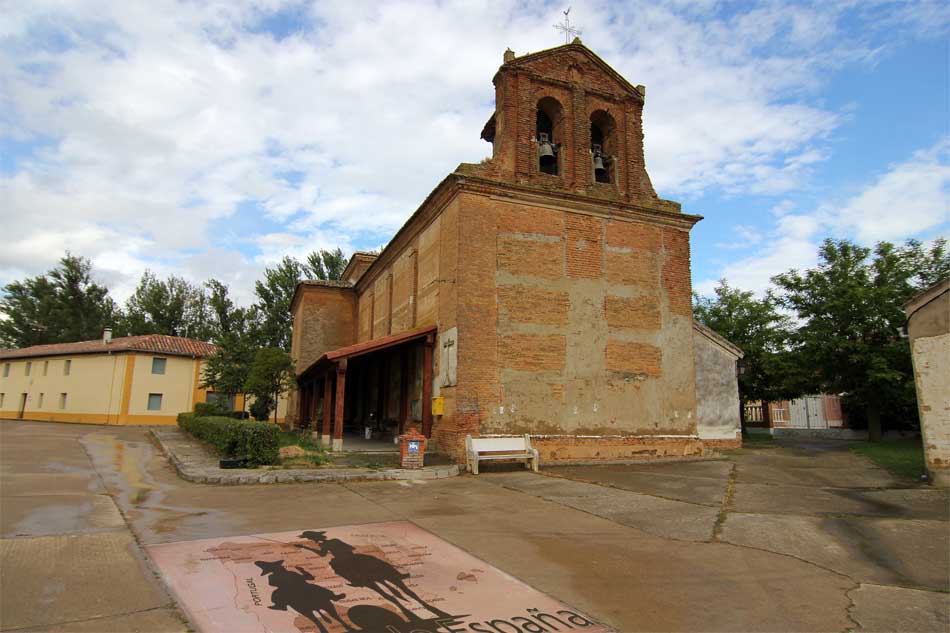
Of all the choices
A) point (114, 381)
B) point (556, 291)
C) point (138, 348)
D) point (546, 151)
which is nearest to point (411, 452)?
point (556, 291)

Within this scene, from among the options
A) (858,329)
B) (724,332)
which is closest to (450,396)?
(858,329)

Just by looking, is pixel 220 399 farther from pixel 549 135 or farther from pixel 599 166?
pixel 599 166

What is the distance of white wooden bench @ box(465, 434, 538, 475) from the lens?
499 inches

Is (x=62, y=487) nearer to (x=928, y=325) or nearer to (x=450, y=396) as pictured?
(x=450, y=396)

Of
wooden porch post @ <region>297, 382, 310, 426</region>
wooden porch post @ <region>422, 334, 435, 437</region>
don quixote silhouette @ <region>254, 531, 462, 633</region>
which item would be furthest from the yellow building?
don quixote silhouette @ <region>254, 531, 462, 633</region>

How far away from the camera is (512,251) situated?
15422mm

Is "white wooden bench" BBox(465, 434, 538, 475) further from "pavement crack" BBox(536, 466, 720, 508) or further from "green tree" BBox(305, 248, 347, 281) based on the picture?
"green tree" BBox(305, 248, 347, 281)

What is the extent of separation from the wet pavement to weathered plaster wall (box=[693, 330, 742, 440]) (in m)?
5.53

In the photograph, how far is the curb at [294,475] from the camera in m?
10.6

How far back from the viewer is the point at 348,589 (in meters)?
4.79

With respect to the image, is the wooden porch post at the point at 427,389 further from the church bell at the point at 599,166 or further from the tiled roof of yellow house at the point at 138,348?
the tiled roof of yellow house at the point at 138,348

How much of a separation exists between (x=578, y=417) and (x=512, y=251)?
4769mm

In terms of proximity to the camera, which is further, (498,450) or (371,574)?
(498,450)

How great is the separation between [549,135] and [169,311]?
4858 centimetres
